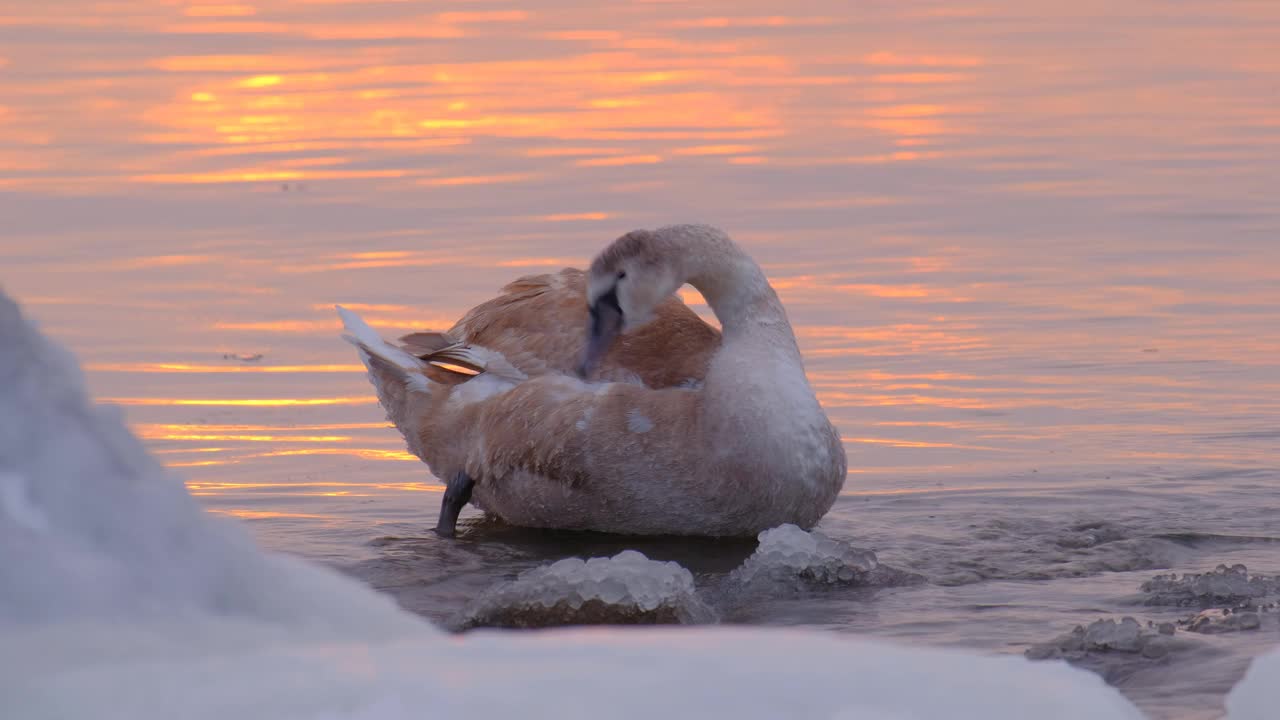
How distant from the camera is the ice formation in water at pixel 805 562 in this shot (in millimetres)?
6520

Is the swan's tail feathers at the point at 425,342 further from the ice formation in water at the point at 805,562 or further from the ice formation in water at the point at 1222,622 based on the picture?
the ice formation in water at the point at 1222,622

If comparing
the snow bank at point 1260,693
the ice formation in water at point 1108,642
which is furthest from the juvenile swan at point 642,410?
the snow bank at point 1260,693

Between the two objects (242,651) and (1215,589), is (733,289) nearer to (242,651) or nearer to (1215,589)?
(1215,589)

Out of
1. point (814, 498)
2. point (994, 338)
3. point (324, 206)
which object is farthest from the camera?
point (324, 206)

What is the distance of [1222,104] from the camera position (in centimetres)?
1680

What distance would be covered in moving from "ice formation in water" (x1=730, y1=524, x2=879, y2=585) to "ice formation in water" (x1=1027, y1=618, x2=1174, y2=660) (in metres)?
1.16

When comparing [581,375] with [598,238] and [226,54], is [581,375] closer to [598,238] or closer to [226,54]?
[598,238]

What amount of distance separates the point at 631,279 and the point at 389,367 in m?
1.51

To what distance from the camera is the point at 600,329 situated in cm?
764

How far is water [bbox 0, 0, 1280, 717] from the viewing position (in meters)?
7.27

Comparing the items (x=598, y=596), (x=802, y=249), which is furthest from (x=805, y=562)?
(x=802, y=249)

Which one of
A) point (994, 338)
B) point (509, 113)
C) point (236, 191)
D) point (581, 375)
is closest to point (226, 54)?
point (509, 113)

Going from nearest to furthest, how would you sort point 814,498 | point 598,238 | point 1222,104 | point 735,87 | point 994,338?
point 814,498, point 994,338, point 598,238, point 1222,104, point 735,87

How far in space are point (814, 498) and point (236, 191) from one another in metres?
7.76
